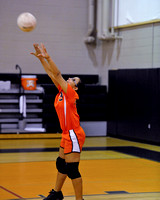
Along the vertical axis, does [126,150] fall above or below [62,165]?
below

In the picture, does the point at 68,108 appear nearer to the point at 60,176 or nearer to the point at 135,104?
the point at 60,176

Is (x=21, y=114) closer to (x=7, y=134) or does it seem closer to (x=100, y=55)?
(x=7, y=134)

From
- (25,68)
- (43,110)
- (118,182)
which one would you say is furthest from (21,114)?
(118,182)

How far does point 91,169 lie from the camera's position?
9.27 m

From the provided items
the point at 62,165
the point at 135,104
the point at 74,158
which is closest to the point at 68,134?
the point at 74,158

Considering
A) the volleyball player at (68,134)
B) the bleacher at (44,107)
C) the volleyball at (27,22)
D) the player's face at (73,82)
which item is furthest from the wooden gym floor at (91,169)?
the volleyball at (27,22)

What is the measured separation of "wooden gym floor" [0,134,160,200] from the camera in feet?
23.0


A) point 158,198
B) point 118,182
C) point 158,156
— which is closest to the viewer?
point 158,198

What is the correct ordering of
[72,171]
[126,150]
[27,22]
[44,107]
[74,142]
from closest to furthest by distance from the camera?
[72,171]
[74,142]
[27,22]
[126,150]
[44,107]

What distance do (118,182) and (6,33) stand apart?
9498mm

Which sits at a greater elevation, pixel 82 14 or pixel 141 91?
pixel 82 14

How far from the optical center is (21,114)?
15242 millimetres

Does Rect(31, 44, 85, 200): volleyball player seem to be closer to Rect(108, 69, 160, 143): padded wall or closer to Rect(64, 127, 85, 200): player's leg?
Rect(64, 127, 85, 200): player's leg

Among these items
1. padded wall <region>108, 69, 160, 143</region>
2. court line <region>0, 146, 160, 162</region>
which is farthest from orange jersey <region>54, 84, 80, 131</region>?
padded wall <region>108, 69, 160, 143</region>
